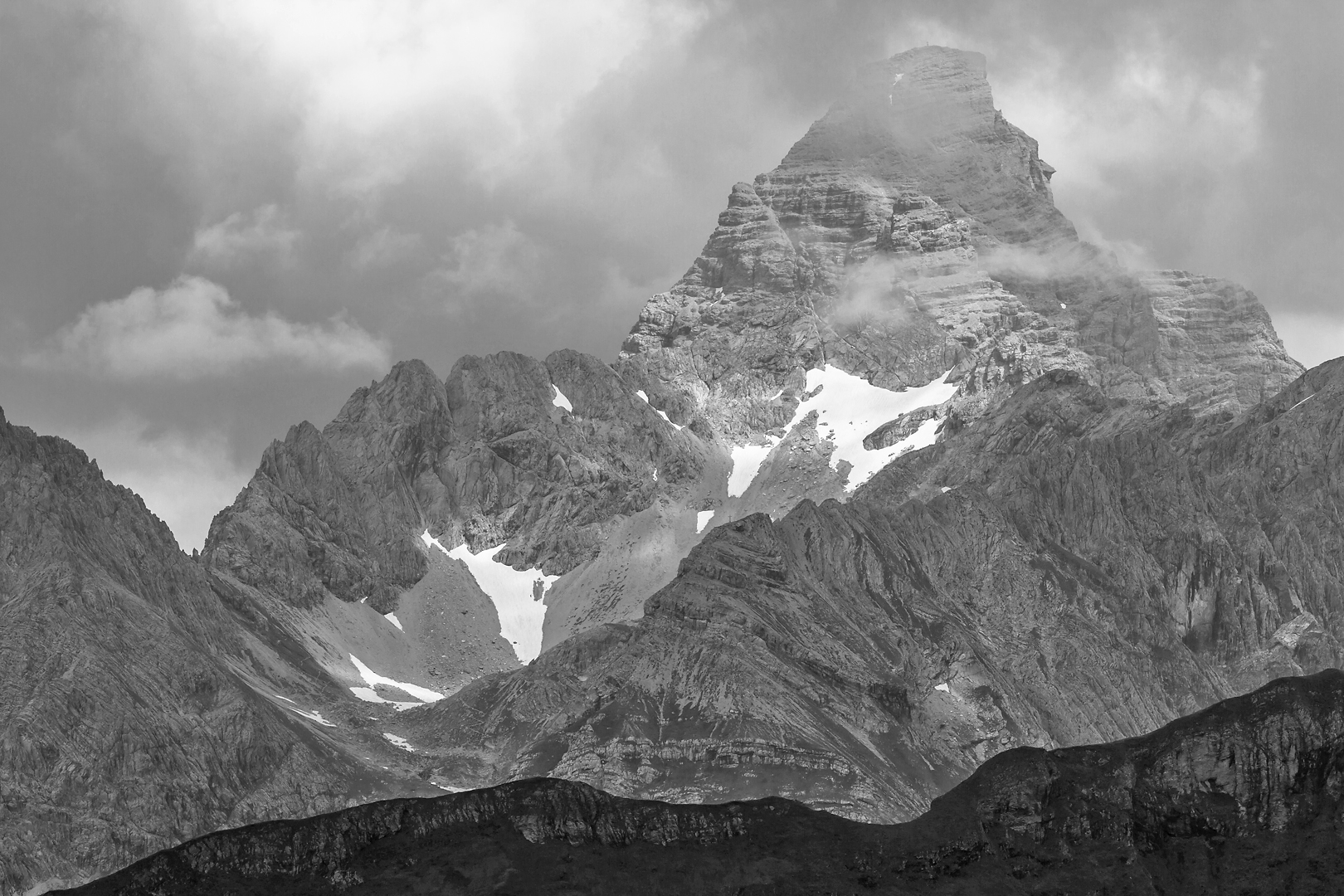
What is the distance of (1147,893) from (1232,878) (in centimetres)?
637

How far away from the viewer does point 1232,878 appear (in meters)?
200

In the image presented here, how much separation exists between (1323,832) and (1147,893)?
1350 centimetres

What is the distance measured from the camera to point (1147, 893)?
199250 millimetres

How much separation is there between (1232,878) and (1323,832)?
732cm

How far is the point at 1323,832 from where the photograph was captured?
199875mm
